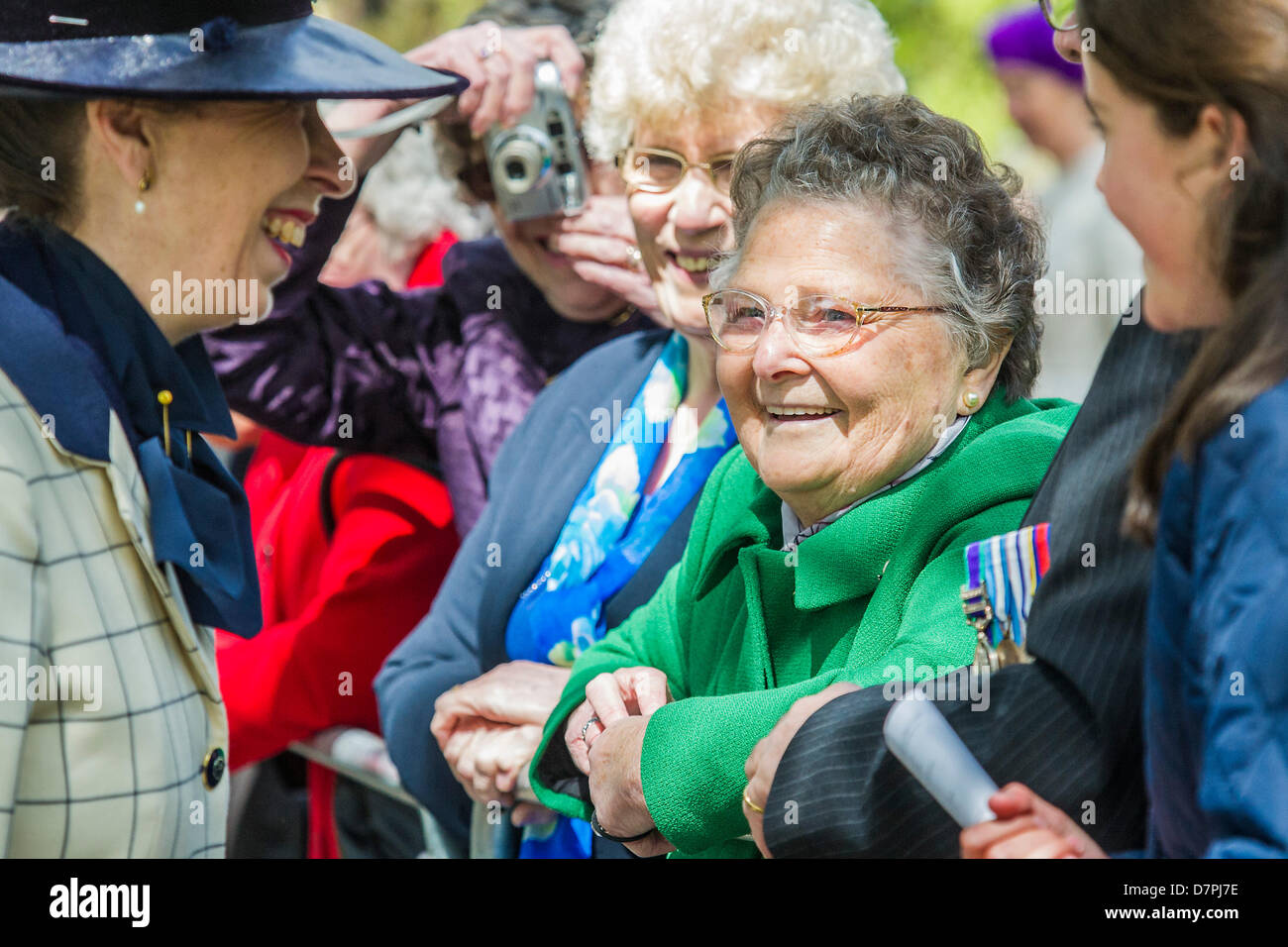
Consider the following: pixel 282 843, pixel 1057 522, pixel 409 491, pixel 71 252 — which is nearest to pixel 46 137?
pixel 71 252

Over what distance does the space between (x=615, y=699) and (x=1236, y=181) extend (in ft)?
3.65

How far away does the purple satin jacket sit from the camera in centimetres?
282

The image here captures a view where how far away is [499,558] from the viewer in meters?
2.43

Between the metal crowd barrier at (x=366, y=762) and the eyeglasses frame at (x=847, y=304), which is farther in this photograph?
the metal crowd barrier at (x=366, y=762)

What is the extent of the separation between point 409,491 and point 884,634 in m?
1.50

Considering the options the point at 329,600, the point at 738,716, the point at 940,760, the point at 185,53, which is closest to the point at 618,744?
the point at 738,716

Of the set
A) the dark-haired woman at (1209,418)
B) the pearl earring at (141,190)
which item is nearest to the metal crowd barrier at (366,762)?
the pearl earring at (141,190)

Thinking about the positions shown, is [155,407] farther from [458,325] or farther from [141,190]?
[458,325]

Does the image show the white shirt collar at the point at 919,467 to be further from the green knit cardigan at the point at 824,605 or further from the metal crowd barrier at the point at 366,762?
the metal crowd barrier at the point at 366,762

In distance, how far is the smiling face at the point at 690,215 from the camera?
88.4 inches

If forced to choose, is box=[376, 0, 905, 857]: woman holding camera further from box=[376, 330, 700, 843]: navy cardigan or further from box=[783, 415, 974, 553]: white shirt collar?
box=[783, 415, 974, 553]: white shirt collar

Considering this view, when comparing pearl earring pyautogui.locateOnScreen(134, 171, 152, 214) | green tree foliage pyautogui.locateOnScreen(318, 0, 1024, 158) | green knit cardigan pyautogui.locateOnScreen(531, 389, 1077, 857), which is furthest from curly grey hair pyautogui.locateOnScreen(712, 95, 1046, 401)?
green tree foliage pyautogui.locateOnScreen(318, 0, 1024, 158)

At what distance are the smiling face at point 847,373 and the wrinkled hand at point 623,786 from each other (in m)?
0.38
